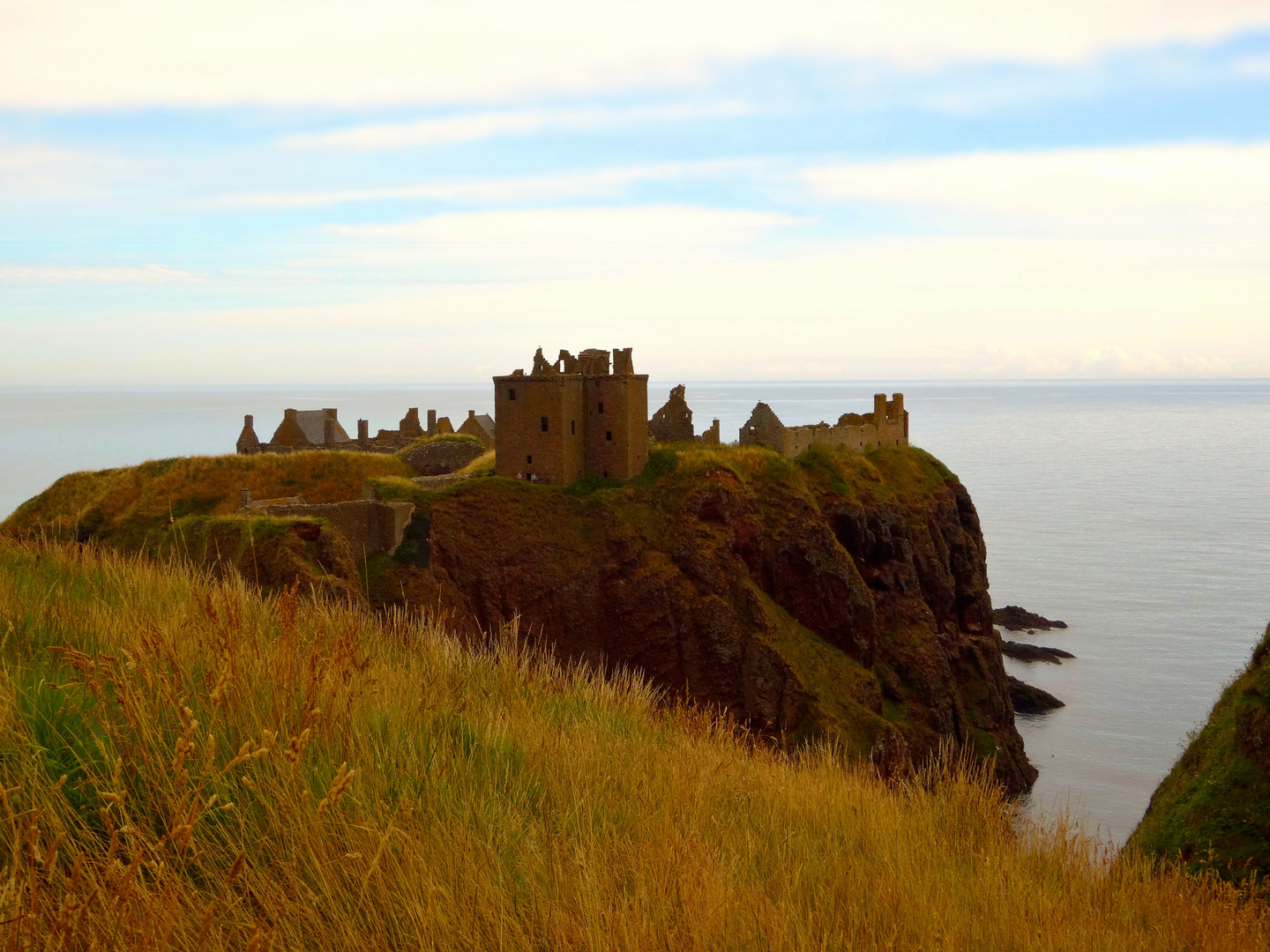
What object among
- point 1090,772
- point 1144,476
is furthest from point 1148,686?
point 1144,476

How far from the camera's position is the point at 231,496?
151ft

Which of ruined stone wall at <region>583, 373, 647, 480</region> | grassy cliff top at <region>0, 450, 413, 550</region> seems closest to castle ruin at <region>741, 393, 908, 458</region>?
ruined stone wall at <region>583, 373, 647, 480</region>

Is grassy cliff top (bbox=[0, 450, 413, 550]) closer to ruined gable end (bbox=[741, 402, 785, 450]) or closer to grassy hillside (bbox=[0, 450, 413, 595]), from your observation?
grassy hillside (bbox=[0, 450, 413, 595])

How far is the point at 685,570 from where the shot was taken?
151 feet

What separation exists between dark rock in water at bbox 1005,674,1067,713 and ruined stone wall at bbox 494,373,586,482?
3692 centimetres

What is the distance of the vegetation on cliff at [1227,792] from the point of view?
60.3ft

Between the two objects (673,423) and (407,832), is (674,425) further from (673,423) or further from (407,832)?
(407,832)

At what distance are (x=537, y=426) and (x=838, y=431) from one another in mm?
20591

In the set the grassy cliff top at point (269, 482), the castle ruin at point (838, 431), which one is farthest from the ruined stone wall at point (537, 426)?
the castle ruin at point (838, 431)

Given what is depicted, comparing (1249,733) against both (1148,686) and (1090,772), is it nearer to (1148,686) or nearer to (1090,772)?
(1090,772)

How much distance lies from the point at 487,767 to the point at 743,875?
1716 millimetres

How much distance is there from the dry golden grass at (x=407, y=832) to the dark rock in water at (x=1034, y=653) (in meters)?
74.2

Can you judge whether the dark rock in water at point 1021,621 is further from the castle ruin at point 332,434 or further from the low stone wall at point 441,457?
the low stone wall at point 441,457

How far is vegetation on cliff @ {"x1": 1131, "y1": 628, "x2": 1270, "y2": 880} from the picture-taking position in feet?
60.3
